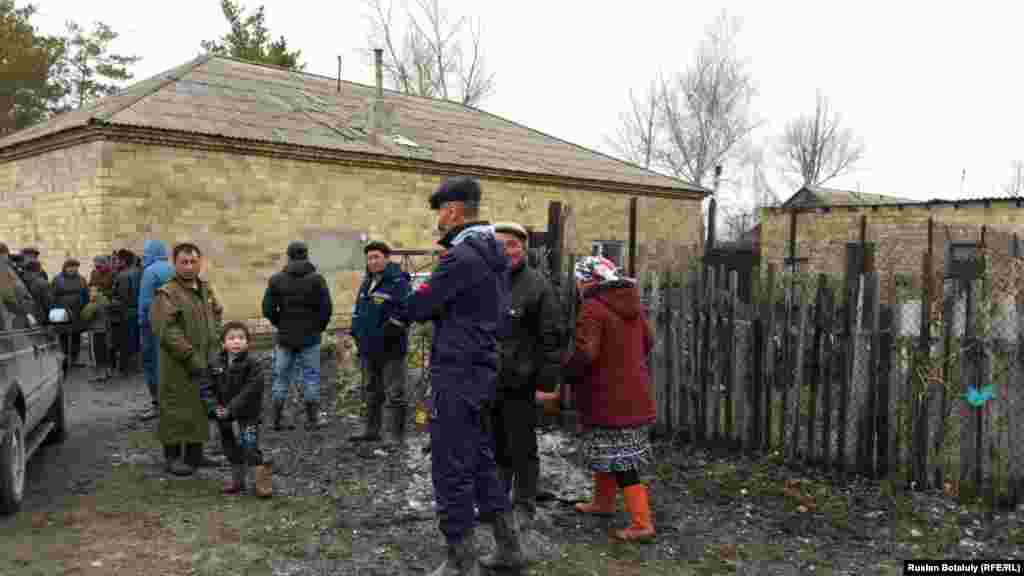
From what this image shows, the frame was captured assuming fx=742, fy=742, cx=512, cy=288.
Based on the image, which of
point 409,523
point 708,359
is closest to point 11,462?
point 409,523

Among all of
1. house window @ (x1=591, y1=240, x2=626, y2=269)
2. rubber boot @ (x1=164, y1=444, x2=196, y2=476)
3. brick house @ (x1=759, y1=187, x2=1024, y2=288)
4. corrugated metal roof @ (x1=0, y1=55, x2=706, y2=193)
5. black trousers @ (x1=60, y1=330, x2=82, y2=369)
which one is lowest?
rubber boot @ (x1=164, y1=444, x2=196, y2=476)

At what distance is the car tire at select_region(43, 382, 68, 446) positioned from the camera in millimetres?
5949

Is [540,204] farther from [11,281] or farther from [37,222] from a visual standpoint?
[11,281]

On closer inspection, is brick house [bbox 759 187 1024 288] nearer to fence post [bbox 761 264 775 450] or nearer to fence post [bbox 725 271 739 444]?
fence post [bbox 725 271 739 444]

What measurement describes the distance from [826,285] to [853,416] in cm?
89

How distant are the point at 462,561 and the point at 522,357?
1.10 metres

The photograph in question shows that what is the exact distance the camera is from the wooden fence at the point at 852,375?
4.50 meters

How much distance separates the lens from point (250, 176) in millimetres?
12062

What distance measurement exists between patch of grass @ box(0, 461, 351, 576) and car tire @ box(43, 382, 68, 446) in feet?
4.48

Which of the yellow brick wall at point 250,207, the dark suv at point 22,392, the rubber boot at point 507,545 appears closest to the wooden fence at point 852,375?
the rubber boot at point 507,545

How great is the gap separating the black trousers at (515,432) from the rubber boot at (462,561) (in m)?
0.80

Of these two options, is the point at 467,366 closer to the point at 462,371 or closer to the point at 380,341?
the point at 462,371

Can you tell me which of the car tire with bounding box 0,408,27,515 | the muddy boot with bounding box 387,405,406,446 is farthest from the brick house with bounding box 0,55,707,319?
the car tire with bounding box 0,408,27,515

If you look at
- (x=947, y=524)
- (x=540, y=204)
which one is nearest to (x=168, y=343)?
(x=947, y=524)
